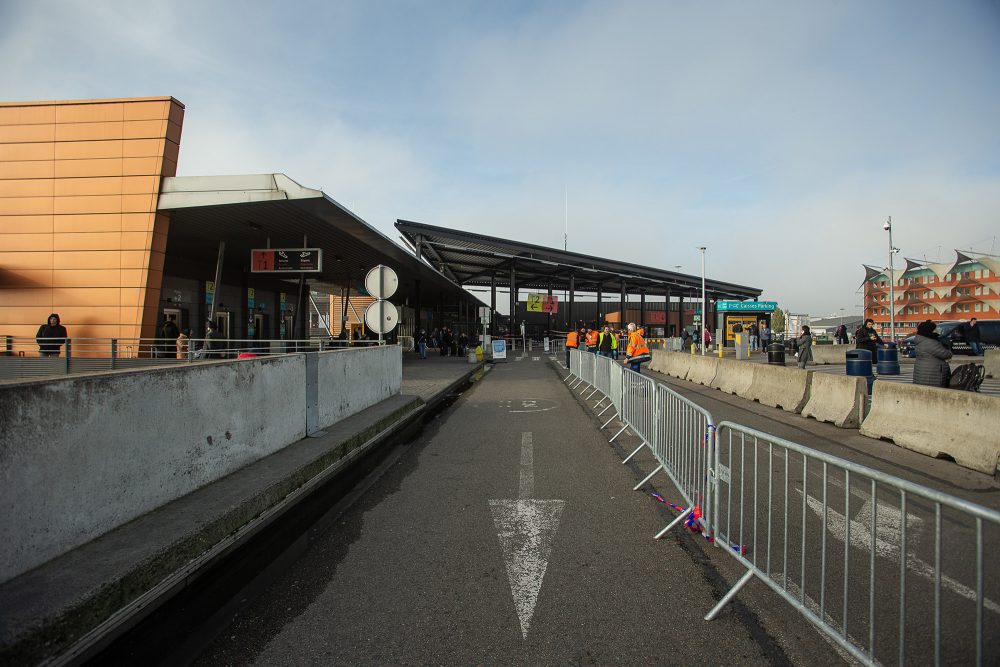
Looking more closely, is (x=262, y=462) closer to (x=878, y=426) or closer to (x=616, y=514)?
(x=616, y=514)

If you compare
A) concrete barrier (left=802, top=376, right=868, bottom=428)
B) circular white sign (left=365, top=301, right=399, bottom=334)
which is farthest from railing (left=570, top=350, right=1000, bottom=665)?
circular white sign (left=365, top=301, right=399, bottom=334)

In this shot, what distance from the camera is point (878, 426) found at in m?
7.49

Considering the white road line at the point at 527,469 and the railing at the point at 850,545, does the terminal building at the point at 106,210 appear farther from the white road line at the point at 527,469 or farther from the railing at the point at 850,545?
the railing at the point at 850,545

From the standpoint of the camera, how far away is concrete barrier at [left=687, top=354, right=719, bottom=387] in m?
15.4

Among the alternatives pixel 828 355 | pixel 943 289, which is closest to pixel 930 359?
pixel 828 355

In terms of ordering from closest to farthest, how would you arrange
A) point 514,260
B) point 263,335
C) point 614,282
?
point 263,335 → point 514,260 → point 614,282

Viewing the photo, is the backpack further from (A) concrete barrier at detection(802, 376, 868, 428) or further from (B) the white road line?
(B) the white road line

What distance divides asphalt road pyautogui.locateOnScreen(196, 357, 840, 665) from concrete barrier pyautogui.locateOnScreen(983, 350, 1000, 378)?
17.8 metres

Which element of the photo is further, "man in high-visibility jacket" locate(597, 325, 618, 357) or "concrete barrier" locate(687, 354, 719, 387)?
"man in high-visibility jacket" locate(597, 325, 618, 357)

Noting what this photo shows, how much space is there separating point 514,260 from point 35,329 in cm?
3220

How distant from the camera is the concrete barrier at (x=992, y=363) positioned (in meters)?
16.2

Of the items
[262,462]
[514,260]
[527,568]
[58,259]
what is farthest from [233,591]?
[514,260]

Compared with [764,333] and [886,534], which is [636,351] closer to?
[886,534]

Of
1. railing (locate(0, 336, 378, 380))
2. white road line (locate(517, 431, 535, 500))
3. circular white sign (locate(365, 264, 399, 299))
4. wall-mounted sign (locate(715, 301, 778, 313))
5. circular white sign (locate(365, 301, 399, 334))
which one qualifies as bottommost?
white road line (locate(517, 431, 535, 500))
